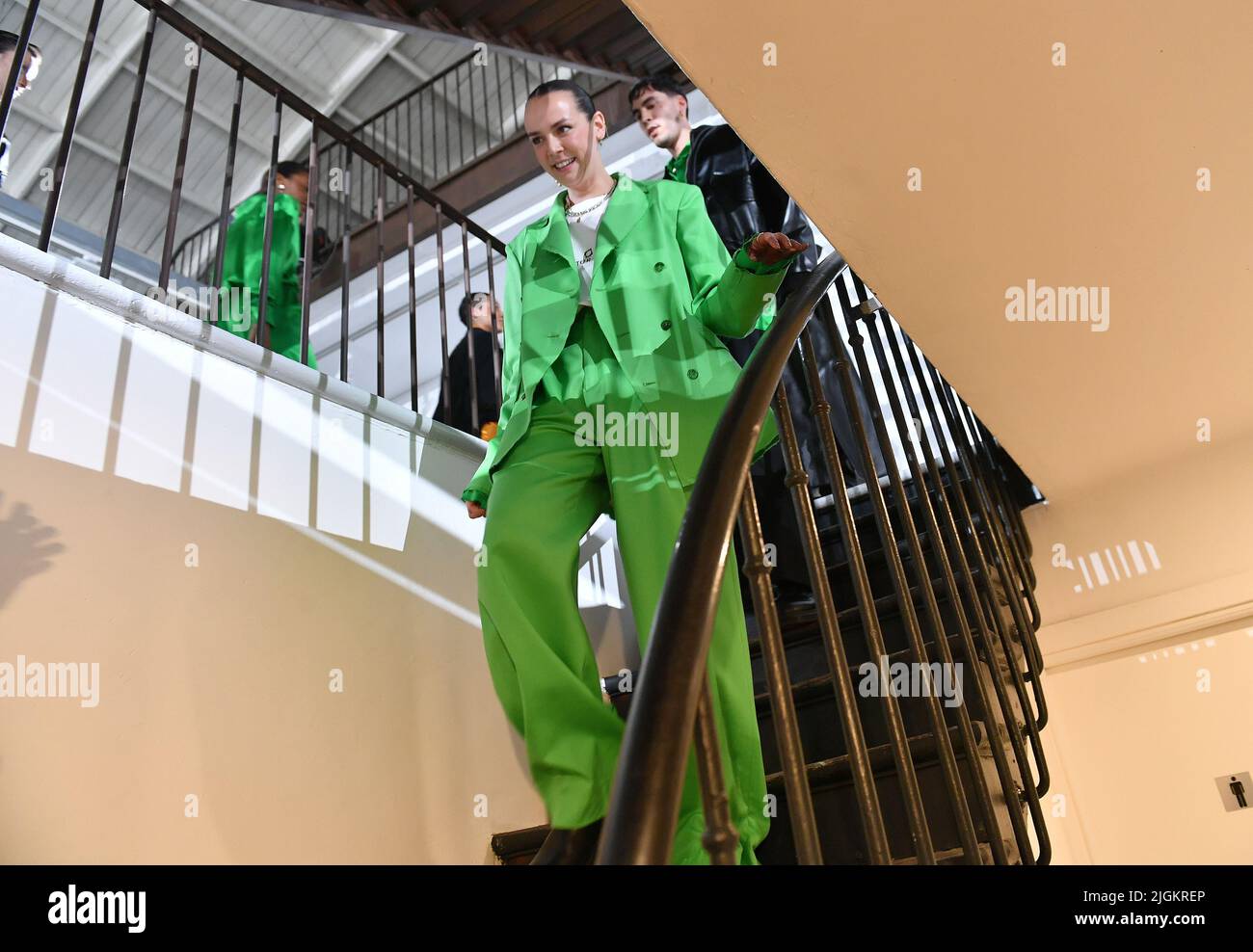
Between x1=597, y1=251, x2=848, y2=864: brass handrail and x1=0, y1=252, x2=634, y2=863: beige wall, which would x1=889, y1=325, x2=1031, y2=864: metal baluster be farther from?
x1=0, y1=252, x2=634, y2=863: beige wall

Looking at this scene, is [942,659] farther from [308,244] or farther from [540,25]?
[540,25]

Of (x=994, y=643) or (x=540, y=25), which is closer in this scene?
(x=994, y=643)

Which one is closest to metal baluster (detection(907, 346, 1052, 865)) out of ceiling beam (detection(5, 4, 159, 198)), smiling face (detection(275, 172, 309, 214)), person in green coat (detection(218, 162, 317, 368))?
person in green coat (detection(218, 162, 317, 368))

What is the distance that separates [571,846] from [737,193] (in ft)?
6.04

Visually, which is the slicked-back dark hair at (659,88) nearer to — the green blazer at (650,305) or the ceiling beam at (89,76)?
the green blazer at (650,305)

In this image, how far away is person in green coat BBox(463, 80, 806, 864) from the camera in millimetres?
1562

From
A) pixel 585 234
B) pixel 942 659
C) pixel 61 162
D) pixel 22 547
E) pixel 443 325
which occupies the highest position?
pixel 443 325

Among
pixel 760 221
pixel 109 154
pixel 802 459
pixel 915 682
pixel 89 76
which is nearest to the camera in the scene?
pixel 915 682

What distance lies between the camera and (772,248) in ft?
5.27

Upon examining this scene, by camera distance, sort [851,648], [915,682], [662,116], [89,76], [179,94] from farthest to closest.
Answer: [179,94] → [89,76] → [662,116] → [851,648] → [915,682]

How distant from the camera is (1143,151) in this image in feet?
5.24

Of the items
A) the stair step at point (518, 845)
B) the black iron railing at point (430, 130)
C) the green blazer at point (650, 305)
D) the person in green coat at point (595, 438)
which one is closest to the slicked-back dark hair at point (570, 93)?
the person in green coat at point (595, 438)

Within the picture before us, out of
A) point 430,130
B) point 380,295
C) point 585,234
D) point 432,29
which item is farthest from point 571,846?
point 430,130
